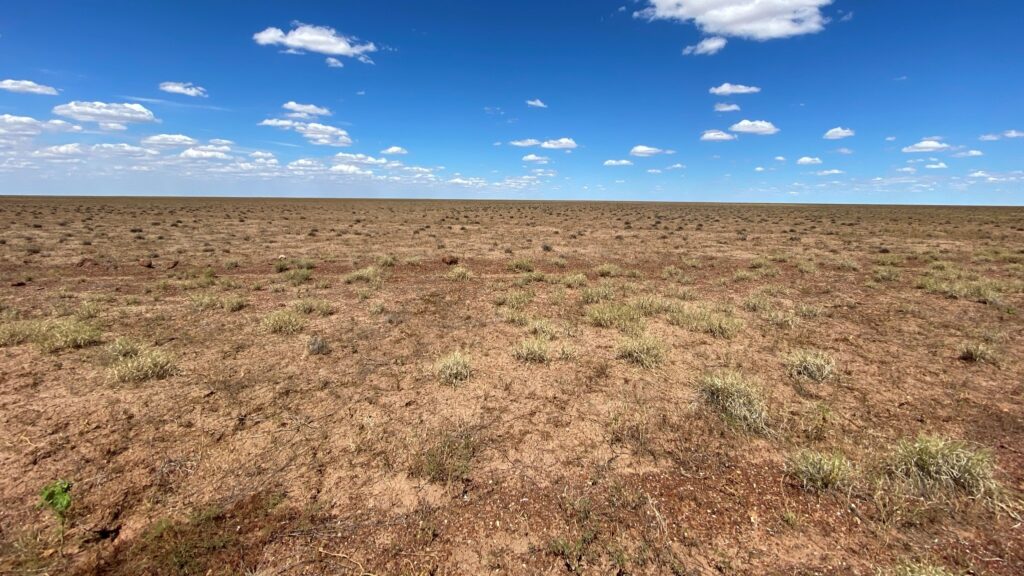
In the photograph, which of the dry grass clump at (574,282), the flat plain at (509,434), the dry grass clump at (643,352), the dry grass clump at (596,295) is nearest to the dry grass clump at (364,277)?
the flat plain at (509,434)

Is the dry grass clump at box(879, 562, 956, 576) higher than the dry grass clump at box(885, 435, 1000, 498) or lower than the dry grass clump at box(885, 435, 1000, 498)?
lower

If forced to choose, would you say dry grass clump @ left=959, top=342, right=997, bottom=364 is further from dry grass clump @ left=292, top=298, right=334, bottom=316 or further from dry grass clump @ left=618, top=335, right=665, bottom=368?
dry grass clump @ left=292, top=298, right=334, bottom=316

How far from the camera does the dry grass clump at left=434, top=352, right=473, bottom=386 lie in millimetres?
5906

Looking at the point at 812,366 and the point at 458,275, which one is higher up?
the point at 458,275

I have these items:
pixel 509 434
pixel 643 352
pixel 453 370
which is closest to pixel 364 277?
pixel 453 370

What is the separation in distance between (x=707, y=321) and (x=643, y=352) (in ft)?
8.02

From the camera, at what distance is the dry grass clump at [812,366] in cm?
594

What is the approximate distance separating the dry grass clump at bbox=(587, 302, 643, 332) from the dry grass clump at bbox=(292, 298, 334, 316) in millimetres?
5678

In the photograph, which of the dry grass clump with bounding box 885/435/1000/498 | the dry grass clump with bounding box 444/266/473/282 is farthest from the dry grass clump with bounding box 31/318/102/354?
the dry grass clump with bounding box 885/435/1000/498

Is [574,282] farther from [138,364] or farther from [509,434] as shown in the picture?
[138,364]

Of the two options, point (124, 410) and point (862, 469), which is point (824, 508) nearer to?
point (862, 469)

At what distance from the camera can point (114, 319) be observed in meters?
8.15

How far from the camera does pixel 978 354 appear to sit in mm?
6504

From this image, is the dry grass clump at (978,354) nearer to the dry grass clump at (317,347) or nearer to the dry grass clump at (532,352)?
the dry grass clump at (532,352)
